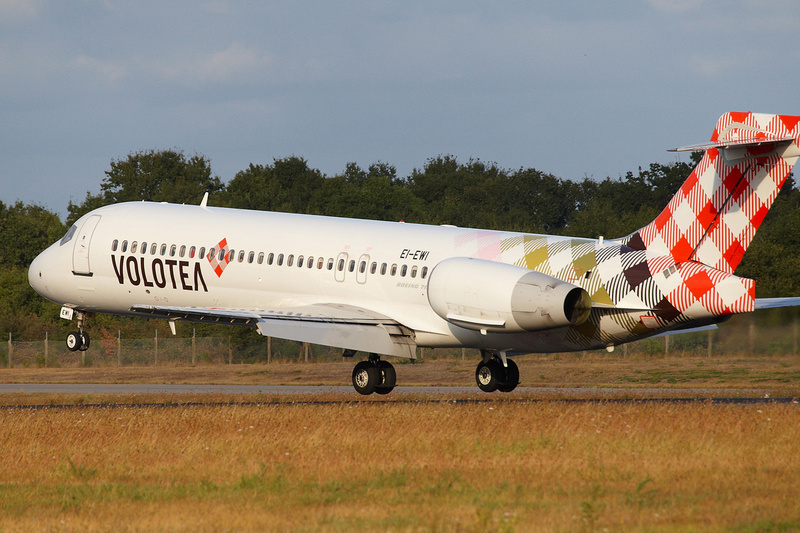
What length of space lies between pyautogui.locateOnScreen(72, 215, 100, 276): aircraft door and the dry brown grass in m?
9.67

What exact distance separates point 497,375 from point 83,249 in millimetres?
12348

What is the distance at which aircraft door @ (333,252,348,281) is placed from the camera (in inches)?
1093

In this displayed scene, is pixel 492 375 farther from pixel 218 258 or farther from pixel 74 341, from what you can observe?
pixel 74 341

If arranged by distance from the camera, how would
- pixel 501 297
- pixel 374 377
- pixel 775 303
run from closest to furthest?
pixel 501 297 < pixel 775 303 < pixel 374 377

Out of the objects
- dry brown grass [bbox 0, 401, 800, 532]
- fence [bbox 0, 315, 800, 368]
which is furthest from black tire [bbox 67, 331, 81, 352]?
fence [bbox 0, 315, 800, 368]

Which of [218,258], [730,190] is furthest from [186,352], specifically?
[730,190]

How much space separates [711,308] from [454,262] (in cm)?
572

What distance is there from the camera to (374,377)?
27969 mm

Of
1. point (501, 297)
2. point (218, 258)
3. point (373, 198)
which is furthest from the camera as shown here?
point (373, 198)

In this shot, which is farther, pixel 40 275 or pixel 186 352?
pixel 186 352

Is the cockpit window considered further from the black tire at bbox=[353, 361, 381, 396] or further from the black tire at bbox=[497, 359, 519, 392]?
the black tire at bbox=[497, 359, 519, 392]

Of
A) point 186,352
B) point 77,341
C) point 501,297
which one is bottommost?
point 186,352

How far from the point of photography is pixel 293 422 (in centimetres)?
2019

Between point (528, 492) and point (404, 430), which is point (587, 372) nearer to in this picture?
point (404, 430)
